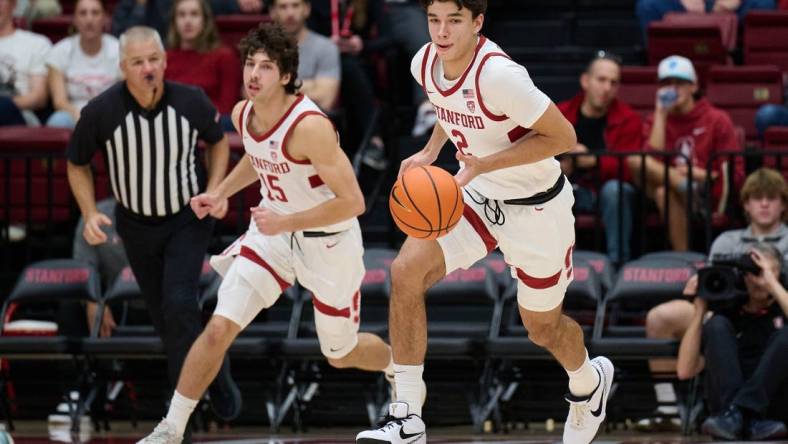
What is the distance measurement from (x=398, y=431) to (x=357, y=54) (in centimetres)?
538

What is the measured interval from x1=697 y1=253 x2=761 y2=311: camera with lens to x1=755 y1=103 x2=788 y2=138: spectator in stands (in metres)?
1.95

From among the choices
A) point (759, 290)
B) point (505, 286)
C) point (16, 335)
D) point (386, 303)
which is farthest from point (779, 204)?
point (16, 335)

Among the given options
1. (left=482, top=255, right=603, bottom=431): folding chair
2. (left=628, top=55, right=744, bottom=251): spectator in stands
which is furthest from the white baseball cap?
(left=482, top=255, right=603, bottom=431): folding chair

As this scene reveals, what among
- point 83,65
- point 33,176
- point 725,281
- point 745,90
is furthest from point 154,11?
point 725,281

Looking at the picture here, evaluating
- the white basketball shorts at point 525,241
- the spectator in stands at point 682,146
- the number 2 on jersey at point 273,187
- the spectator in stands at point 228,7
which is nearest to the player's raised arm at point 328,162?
the number 2 on jersey at point 273,187

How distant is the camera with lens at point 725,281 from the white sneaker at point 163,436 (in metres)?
3.17

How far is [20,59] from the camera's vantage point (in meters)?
11.3

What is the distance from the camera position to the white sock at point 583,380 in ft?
22.9

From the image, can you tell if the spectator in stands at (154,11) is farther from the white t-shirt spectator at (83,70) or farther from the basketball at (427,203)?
the basketball at (427,203)

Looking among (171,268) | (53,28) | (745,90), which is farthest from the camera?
(53,28)

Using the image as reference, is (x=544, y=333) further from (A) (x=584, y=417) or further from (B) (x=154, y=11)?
(B) (x=154, y=11)

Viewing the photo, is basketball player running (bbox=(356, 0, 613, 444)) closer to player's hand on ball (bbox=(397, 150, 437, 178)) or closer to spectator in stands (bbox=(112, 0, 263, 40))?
player's hand on ball (bbox=(397, 150, 437, 178))

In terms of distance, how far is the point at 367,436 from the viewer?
650 centimetres

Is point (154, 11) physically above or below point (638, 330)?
above
